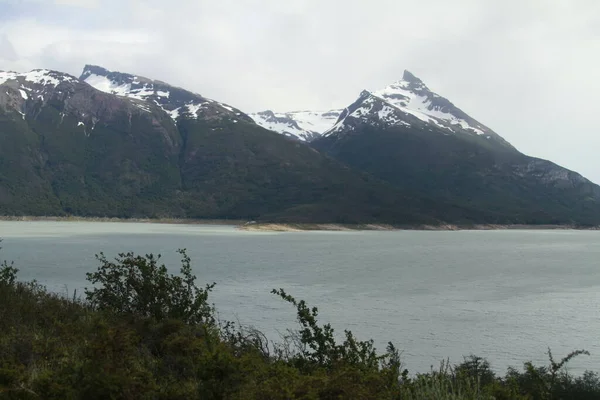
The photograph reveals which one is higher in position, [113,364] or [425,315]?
[113,364]

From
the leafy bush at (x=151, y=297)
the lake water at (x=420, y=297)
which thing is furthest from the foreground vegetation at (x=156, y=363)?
the lake water at (x=420, y=297)

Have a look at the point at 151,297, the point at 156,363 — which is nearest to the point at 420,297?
the point at 151,297

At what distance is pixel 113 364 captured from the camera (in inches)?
370

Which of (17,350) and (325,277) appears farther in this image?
(325,277)

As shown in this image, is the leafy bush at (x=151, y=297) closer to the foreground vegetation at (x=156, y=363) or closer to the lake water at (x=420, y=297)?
the foreground vegetation at (x=156, y=363)

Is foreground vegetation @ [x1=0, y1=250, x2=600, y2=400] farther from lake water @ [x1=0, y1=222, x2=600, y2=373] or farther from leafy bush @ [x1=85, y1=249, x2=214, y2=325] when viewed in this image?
lake water @ [x1=0, y1=222, x2=600, y2=373]

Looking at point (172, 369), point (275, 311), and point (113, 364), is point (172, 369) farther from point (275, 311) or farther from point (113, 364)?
point (275, 311)

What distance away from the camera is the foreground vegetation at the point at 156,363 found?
8.80 metres

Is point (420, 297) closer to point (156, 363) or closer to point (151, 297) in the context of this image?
point (151, 297)

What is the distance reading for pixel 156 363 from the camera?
11.8m

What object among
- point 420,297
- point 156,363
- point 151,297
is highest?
point 151,297

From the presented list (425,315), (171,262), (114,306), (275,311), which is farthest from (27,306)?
(171,262)

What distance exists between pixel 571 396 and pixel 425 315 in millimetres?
23311

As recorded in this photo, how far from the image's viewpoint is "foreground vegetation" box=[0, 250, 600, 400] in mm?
8805
